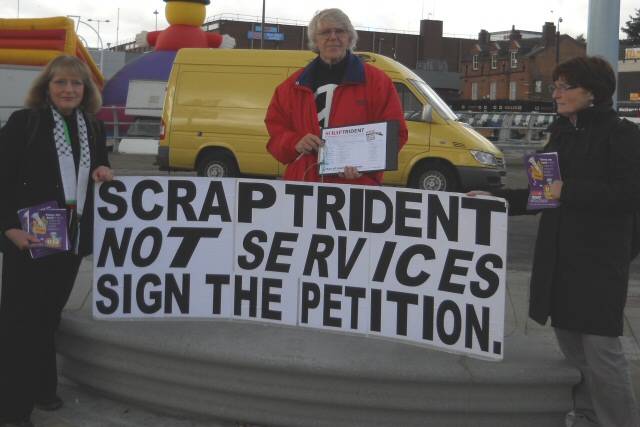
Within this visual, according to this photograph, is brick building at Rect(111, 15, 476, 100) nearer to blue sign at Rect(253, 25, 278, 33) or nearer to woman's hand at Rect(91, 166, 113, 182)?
blue sign at Rect(253, 25, 278, 33)

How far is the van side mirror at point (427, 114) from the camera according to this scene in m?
12.3

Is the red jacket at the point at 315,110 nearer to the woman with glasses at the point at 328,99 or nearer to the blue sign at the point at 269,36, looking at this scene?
the woman with glasses at the point at 328,99

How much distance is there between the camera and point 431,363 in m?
3.69

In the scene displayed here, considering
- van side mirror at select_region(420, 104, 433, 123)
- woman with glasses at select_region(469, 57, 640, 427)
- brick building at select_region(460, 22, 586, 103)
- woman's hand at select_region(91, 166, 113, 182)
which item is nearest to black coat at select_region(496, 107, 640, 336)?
woman with glasses at select_region(469, 57, 640, 427)

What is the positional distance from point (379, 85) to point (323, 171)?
0.54 metres

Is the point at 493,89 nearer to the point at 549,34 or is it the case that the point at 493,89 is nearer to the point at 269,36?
the point at 549,34

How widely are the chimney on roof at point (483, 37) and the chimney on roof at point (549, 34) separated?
1160 cm

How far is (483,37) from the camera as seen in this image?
296ft

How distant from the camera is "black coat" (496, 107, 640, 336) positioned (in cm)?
316

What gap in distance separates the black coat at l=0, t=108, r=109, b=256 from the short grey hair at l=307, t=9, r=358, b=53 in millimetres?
1333

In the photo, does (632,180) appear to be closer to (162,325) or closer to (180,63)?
(162,325)

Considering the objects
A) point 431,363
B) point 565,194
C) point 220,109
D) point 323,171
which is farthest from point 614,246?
point 220,109

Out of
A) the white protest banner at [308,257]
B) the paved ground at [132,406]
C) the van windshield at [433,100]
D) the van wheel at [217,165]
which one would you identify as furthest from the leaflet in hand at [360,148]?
the van wheel at [217,165]

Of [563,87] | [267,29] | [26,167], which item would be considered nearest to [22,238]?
[26,167]
